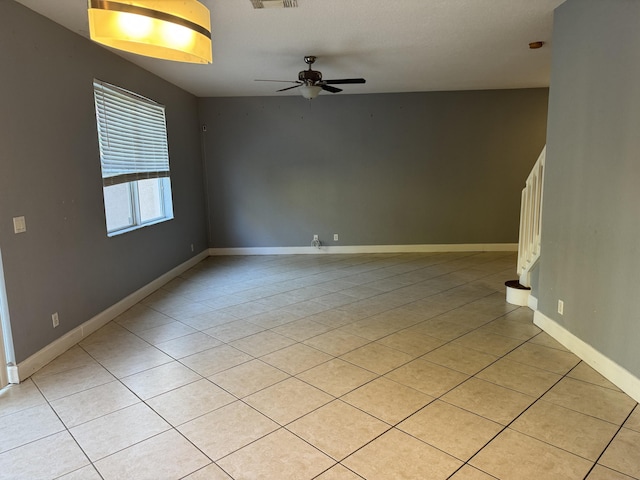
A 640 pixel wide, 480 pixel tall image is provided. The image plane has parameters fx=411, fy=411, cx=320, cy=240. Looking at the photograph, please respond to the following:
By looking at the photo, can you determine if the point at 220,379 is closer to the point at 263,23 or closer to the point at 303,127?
the point at 263,23

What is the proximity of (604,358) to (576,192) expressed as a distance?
120 cm

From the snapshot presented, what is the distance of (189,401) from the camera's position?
257cm

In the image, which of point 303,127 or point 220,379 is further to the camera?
point 303,127

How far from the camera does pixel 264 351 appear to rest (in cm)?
328

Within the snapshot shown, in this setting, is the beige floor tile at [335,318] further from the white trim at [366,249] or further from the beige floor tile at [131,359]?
the white trim at [366,249]

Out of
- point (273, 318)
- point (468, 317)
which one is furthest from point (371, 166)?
point (273, 318)

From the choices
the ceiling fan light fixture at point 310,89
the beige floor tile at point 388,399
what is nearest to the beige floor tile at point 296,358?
the beige floor tile at point 388,399

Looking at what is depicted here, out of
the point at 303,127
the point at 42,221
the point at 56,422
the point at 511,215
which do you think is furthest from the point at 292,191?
the point at 56,422

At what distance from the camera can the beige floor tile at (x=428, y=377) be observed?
266 centimetres

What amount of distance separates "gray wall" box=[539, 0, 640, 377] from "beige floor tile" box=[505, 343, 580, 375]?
0.65 feet

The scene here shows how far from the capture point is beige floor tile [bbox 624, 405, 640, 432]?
2211mm

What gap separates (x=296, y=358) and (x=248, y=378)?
0.43 m

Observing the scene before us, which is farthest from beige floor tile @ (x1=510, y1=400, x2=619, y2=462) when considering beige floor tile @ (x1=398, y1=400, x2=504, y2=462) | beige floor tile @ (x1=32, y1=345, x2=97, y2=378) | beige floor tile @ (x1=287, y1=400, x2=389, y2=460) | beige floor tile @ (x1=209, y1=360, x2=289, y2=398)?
beige floor tile @ (x1=32, y1=345, x2=97, y2=378)

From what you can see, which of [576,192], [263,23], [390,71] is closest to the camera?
[576,192]
